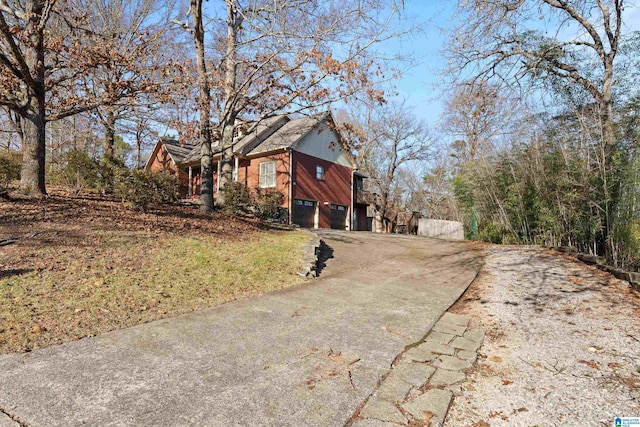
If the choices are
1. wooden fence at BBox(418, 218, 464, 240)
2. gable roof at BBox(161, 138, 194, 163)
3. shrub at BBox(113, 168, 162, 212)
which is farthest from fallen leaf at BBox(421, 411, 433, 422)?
gable roof at BBox(161, 138, 194, 163)

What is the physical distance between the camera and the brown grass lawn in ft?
12.0

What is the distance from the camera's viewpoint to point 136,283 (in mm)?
4758

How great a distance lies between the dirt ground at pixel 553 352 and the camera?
232 cm

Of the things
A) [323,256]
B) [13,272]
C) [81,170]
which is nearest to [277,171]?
[81,170]

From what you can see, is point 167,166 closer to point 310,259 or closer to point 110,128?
point 110,128

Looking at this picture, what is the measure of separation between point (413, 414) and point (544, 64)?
9.89 m

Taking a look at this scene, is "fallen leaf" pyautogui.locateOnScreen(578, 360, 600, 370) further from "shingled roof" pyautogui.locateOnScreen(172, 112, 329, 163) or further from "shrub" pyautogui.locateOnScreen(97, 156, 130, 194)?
"shingled roof" pyautogui.locateOnScreen(172, 112, 329, 163)

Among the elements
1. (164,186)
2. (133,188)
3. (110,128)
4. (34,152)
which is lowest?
(133,188)

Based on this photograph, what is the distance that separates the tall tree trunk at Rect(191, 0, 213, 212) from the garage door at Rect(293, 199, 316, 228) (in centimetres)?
715

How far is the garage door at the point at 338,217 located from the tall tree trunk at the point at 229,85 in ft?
28.4

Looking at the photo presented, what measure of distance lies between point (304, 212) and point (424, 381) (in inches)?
621

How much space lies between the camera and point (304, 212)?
18.3 meters

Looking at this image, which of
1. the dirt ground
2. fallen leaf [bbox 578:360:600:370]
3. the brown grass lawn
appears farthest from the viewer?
the brown grass lawn

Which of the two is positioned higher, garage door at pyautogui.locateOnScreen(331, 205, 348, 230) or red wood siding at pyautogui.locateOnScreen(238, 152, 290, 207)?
red wood siding at pyautogui.locateOnScreen(238, 152, 290, 207)
